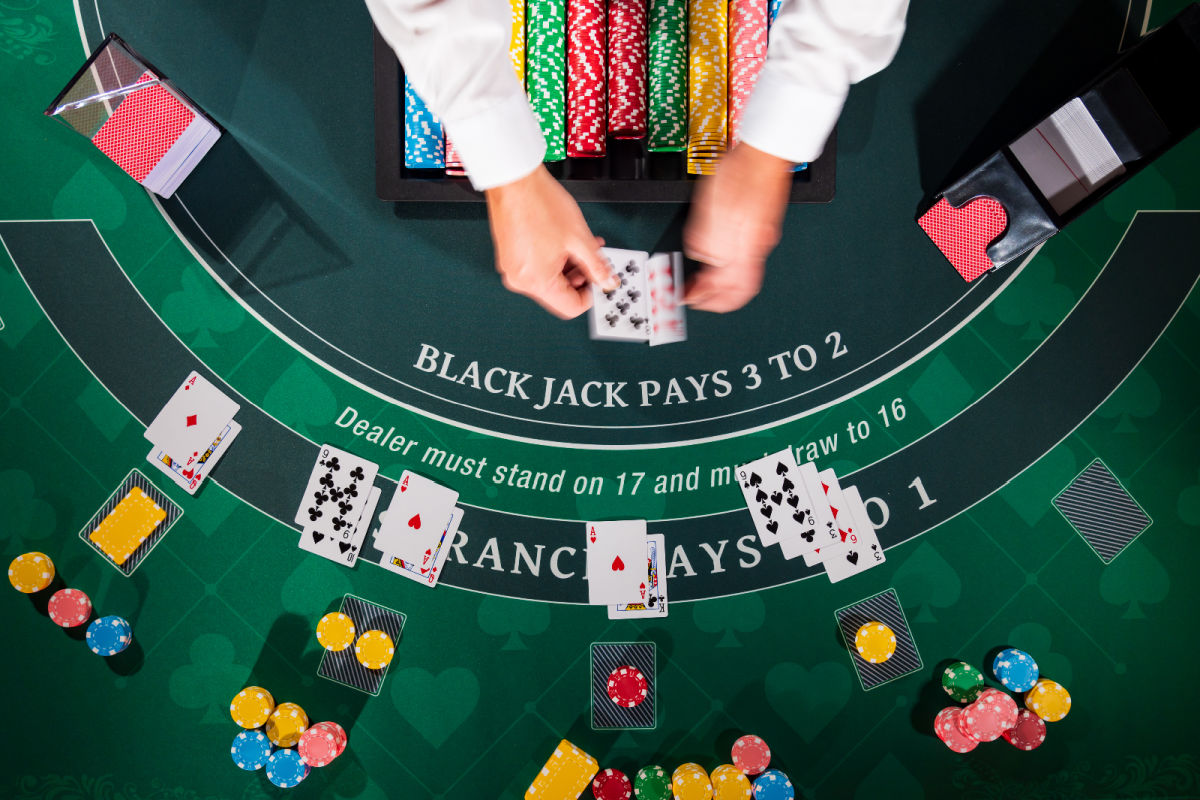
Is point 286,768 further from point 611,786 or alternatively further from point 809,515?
point 809,515

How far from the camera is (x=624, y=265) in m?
2.36

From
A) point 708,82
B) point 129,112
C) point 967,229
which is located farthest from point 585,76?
point 129,112

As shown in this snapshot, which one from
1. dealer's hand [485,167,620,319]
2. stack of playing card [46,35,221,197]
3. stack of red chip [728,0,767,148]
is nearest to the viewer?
dealer's hand [485,167,620,319]

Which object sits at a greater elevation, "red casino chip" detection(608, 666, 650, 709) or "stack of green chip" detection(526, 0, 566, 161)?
"stack of green chip" detection(526, 0, 566, 161)

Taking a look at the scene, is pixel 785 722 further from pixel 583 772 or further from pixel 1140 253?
pixel 1140 253

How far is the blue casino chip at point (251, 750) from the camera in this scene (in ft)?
7.89

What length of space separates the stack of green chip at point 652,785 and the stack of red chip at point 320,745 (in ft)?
2.99

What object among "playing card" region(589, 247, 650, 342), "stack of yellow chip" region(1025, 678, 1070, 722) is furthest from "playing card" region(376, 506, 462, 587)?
"stack of yellow chip" region(1025, 678, 1070, 722)

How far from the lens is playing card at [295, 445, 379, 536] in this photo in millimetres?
2418

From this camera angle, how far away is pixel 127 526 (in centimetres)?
245

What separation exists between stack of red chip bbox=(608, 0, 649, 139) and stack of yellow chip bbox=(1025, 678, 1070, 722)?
80.5 inches

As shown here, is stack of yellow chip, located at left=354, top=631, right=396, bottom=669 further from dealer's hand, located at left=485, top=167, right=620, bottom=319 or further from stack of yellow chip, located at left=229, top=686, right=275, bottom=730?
dealer's hand, located at left=485, top=167, right=620, bottom=319

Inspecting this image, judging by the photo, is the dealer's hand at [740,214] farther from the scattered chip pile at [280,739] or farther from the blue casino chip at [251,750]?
the blue casino chip at [251,750]

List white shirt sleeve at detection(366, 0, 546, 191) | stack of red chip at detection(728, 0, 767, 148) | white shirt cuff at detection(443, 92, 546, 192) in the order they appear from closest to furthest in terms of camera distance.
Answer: white shirt sleeve at detection(366, 0, 546, 191) → white shirt cuff at detection(443, 92, 546, 192) → stack of red chip at detection(728, 0, 767, 148)
